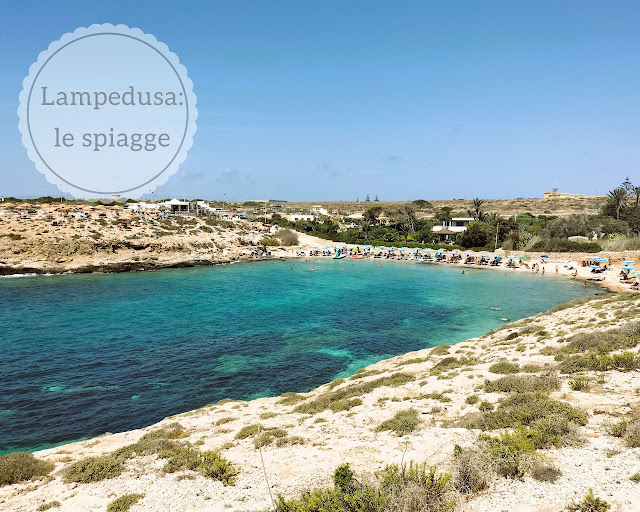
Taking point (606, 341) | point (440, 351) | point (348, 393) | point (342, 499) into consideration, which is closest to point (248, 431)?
point (348, 393)

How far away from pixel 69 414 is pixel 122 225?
204 feet

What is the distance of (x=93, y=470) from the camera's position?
9656 mm

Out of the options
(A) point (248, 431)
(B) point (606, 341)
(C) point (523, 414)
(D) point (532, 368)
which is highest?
(B) point (606, 341)

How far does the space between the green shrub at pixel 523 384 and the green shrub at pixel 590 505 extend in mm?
5944

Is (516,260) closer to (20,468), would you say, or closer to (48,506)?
(20,468)

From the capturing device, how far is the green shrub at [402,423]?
35.7 ft

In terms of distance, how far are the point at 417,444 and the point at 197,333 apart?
23.8 meters

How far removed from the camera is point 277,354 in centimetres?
2600

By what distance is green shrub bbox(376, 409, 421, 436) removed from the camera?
10.9 meters

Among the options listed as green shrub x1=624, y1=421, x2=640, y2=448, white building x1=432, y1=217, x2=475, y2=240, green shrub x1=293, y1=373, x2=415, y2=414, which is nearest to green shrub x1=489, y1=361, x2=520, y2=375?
green shrub x1=293, y1=373, x2=415, y2=414

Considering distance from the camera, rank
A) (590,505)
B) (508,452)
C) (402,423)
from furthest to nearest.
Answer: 1. (402,423)
2. (508,452)
3. (590,505)

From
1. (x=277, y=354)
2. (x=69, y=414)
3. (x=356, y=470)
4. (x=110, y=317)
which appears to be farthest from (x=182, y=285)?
(x=356, y=470)

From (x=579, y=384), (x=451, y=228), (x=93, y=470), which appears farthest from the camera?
(x=451, y=228)

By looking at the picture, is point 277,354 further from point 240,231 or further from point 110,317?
point 240,231
